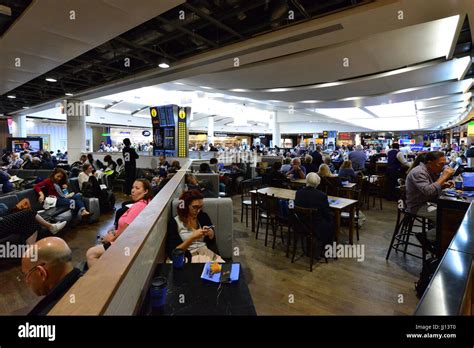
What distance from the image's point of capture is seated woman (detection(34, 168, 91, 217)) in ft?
15.5

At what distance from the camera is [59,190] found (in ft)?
15.9

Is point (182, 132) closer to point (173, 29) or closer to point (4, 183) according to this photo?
point (4, 183)

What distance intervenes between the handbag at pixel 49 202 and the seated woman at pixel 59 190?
0.09 meters

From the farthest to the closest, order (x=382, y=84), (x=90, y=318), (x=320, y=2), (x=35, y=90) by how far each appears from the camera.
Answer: (x=35, y=90) < (x=382, y=84) < (x=320, y=2) < (x=90, y=318)

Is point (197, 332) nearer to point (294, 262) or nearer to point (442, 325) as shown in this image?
point (442, 325)

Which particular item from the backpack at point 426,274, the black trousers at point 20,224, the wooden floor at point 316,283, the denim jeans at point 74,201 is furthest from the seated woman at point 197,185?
the backpack at point 426,274

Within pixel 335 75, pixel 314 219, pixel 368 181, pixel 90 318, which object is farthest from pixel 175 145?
pixel 90 318

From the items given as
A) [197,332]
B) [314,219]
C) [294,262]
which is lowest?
[294,262]

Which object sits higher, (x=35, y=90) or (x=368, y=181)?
(x=35, y=90)

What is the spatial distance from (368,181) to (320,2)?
4425mm

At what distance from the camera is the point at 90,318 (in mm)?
806

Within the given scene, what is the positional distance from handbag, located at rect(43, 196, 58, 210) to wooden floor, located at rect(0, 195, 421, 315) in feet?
2.34

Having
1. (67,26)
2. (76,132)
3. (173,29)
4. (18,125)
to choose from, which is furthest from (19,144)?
(173,29)

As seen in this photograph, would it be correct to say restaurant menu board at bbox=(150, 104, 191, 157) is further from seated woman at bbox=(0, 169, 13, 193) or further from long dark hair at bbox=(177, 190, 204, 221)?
long dark hair at bbox=(177, 190, 204, 221)
